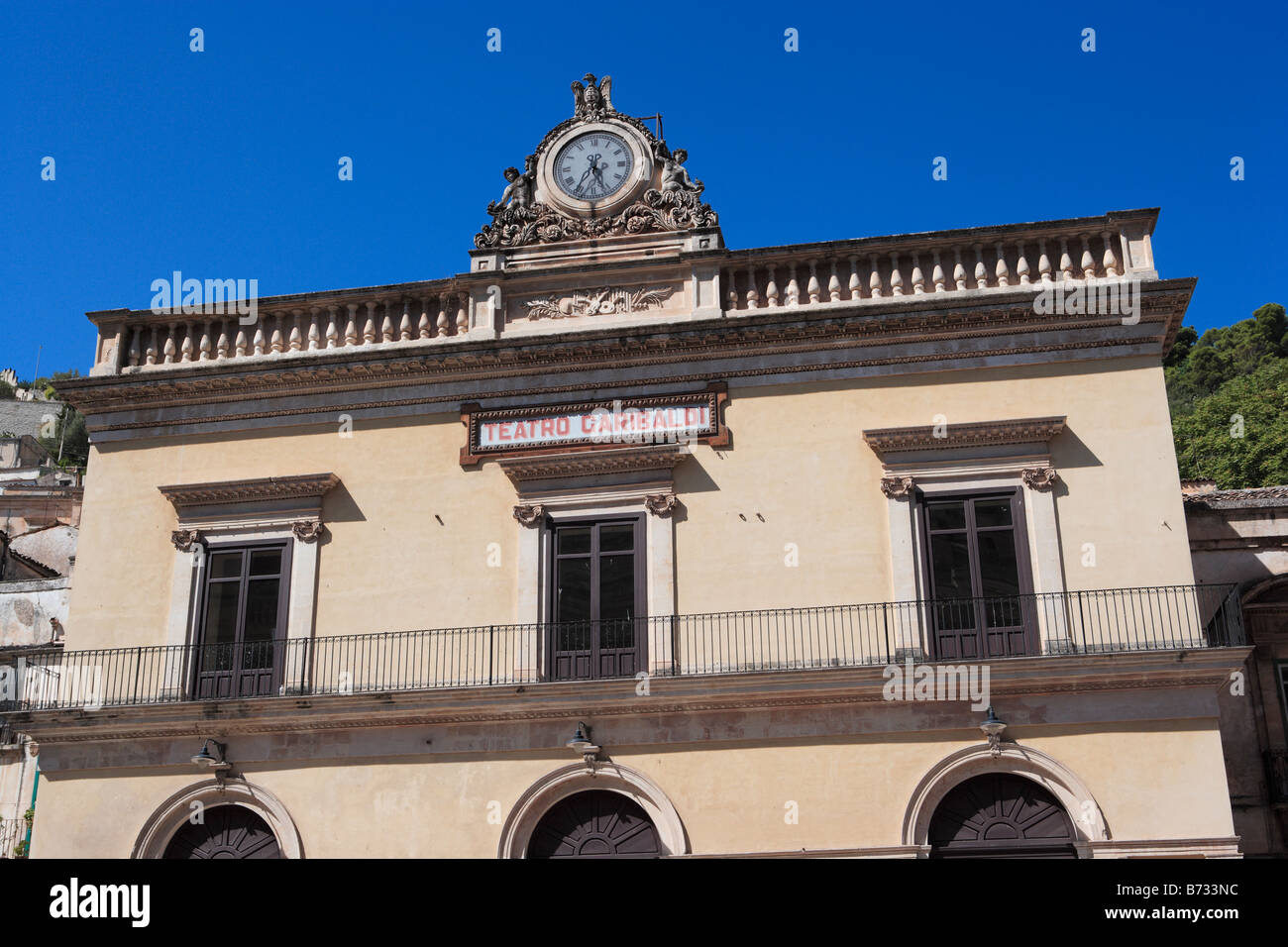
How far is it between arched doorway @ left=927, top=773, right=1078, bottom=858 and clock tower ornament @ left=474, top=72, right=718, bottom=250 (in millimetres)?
9074

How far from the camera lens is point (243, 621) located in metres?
18.7

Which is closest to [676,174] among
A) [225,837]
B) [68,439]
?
[225,837]

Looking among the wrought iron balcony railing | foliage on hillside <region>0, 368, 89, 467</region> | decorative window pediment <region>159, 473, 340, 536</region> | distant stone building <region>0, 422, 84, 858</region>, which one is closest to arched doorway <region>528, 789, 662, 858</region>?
decorative window pediment <region>159, 473, 340, 536</region>

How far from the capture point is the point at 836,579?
56.8 ft

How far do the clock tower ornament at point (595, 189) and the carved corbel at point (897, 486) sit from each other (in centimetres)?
491

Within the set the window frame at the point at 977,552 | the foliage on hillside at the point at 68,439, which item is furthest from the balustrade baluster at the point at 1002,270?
the foliage on hillside at the point at 68,439

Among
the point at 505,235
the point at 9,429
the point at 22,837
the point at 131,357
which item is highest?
the point at 9,429

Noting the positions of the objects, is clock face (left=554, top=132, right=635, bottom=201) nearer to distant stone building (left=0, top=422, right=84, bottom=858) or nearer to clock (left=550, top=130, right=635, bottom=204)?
clock (left=550, top=130, right=635, bottom=204)

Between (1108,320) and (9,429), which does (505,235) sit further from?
(9,429)

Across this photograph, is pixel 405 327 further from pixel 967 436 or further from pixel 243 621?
pixel 967 436

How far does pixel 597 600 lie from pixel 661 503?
5.34 feet

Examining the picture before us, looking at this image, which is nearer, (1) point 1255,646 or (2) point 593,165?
(1) point 1255,646
